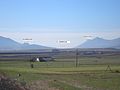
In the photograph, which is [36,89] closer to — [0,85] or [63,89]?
[63,89]

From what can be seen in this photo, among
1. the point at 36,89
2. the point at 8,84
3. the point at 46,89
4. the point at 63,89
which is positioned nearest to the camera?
the point at 8,84

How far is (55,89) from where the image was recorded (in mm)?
28281

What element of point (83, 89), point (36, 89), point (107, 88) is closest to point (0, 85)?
point (36, 89)

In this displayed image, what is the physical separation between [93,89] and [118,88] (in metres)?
3.09

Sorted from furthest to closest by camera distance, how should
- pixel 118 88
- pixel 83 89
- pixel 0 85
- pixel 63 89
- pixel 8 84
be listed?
pixel 118 88 → pixel 83 89 → pixel 63 89 → pixel 8 84 → pixel 0 85

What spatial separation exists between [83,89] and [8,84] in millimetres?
13136

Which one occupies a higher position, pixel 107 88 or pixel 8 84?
pixel 8 84

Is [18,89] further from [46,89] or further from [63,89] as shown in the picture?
[63,89]

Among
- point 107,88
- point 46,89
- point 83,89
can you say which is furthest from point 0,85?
point 107,88

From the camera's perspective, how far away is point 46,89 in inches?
1049

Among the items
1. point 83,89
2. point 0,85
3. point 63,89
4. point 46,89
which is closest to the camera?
point 0,85

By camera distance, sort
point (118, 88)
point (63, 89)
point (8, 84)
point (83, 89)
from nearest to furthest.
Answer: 1. point (8, 84)
2. point (63, 89)
3. point (83, 89)
4. point (118, 88)

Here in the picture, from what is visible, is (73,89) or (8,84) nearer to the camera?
(8,84)

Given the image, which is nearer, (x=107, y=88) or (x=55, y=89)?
(x=55, y=89)
